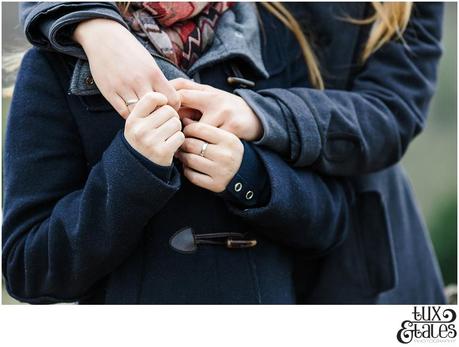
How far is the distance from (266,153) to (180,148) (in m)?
0.14

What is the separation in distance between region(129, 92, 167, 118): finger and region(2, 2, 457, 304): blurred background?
129 cm

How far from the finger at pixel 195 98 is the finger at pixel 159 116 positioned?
5 centimetres

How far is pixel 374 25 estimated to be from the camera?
3.73ft

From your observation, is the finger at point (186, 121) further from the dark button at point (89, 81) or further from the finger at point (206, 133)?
the dark button at point (89, 81)

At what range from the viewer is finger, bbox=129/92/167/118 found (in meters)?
0.83

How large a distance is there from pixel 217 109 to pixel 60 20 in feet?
0.85

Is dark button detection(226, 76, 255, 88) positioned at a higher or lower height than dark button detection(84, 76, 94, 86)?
lower

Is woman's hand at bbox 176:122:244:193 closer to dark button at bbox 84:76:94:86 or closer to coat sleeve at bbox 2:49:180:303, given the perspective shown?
coat sleeve at bbox 2:49:180:303

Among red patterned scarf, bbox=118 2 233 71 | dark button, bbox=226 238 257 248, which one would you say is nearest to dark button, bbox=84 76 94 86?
red patterned scarf, bbox=118 2 233 71

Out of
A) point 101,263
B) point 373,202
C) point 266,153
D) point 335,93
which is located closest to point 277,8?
point 335,93

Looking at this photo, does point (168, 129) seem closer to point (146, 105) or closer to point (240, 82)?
point (146, 105)

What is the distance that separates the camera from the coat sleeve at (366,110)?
982 millimetres

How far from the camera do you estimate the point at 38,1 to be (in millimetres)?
901
